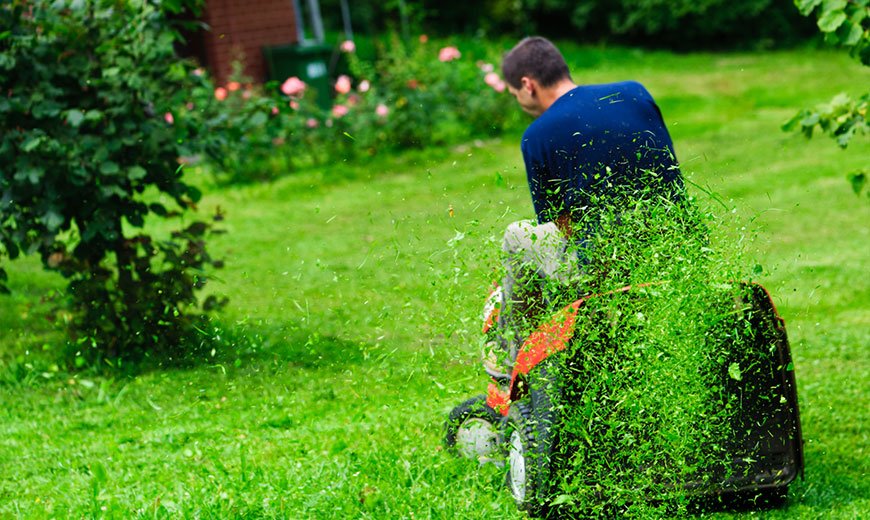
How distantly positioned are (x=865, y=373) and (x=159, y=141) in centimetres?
368

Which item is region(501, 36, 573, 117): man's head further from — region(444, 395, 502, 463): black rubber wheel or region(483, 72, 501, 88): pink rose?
region(483, 72, 501, 88): pink rose

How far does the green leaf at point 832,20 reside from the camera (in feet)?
14.1

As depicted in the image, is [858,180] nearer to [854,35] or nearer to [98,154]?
[854,35]

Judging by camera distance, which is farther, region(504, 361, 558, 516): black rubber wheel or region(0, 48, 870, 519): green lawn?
region(0, 48, 870, 519): green lawn

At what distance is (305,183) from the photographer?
1069 cm

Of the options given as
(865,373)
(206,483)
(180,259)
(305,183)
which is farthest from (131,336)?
(305,183)

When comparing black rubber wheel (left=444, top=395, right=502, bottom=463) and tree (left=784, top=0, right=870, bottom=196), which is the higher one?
tree (left=784, top=0, right=870, bottom=196)

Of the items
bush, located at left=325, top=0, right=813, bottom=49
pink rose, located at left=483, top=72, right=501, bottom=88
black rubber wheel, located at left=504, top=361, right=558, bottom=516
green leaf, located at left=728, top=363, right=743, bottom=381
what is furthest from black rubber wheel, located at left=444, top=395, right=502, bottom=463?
bush, located at left=325, top=0, right=813, bottom=49

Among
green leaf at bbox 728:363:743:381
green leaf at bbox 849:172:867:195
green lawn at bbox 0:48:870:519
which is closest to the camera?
green leaf at bbox 728:363:743:381

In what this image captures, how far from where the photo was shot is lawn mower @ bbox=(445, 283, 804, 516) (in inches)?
135

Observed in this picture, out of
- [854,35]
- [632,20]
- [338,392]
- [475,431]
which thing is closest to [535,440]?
[475,431]

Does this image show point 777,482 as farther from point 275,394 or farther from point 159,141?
point 159,141

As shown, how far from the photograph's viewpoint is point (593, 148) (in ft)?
12.9

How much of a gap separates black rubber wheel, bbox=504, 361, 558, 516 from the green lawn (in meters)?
0.13
